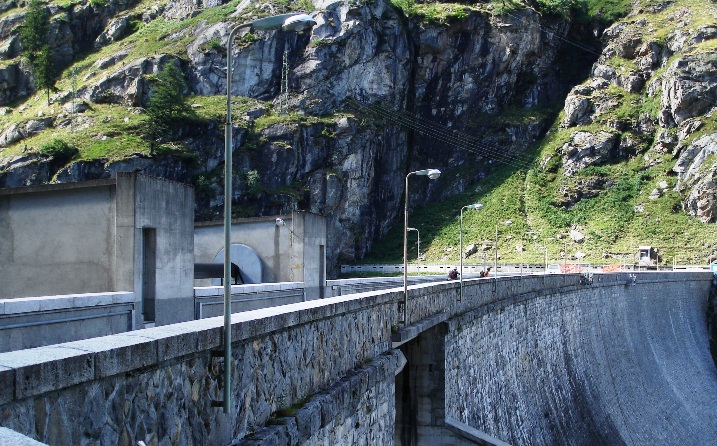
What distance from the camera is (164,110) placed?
5991cm

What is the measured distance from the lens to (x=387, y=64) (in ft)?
227

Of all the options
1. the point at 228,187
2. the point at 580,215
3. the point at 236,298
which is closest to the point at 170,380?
the point at 228,187

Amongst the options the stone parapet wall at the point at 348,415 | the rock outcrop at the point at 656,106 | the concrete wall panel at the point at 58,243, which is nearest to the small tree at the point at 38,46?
the rock outcrop at the point at 656,106

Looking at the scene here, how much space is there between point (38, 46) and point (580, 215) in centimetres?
6259

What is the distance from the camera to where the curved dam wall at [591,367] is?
63.3 feet

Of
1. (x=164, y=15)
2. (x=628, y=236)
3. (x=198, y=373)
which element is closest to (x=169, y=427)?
(x=198, y=373)

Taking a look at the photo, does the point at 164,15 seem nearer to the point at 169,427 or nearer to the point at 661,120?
the point at 661,120

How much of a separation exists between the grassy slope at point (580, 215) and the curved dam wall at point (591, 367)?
37.0 feet

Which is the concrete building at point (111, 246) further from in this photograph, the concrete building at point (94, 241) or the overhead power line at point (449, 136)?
the overhead power line at point (449, 136)

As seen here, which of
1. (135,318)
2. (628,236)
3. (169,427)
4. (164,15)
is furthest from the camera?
(164,15)

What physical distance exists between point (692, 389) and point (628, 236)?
70.7 ft

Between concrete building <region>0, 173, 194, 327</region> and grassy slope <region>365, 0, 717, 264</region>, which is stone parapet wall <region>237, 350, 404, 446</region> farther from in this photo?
grassy slope <region>365, 0, 717, 264</region>

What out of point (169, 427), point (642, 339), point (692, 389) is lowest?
point (692, 389)

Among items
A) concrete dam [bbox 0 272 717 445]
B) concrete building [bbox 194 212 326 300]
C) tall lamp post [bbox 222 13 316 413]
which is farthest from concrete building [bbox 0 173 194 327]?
concrete building [bbox 194 212 326 300]
